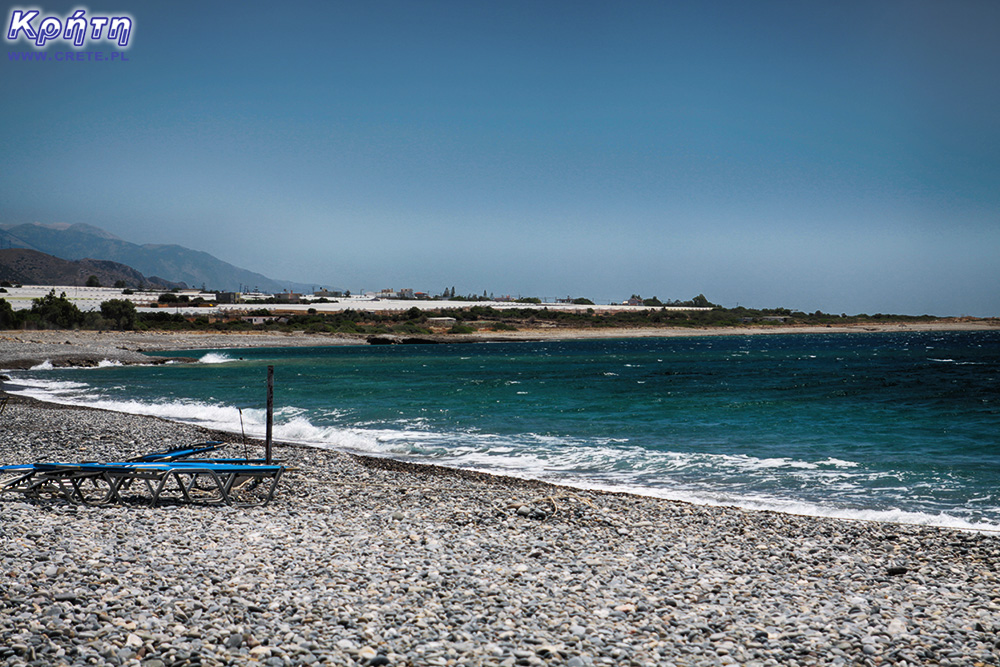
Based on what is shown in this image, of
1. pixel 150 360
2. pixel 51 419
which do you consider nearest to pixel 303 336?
pixel 150 360

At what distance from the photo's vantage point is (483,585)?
7.21m

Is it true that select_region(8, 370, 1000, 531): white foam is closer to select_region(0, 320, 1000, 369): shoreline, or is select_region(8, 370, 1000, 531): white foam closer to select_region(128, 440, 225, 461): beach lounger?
select_region(128, 440, 225, 461): beach lounger

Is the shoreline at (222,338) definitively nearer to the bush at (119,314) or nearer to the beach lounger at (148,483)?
the bush at (119,314)

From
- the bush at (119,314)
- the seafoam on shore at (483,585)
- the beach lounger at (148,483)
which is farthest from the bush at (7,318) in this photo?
the seafoam on shore at (483,585)

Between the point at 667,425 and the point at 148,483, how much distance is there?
15.9 m

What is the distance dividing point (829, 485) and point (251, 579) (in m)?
11.4

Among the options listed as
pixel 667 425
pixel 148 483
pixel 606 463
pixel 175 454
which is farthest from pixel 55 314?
pixel 606 463

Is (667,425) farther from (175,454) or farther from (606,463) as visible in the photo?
(175,454)

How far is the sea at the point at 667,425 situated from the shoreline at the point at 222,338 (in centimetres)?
1078

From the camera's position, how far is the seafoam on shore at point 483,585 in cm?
566

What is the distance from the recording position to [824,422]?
22.6 meters

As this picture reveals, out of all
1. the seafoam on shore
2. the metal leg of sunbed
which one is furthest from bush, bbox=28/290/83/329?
the seafoam on shore

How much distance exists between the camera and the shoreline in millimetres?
53875

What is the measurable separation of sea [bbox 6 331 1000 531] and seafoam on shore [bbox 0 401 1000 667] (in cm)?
280
